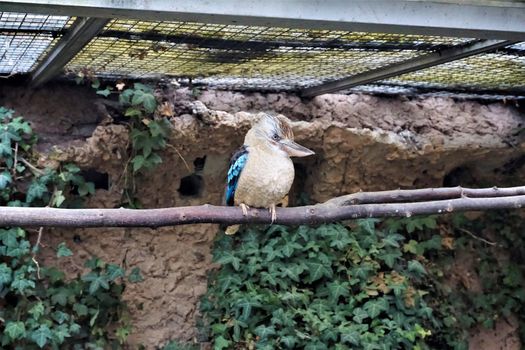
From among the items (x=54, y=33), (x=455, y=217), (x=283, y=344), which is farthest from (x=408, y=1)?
(x=455, y=217)

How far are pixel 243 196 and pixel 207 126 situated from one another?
4.26 feet

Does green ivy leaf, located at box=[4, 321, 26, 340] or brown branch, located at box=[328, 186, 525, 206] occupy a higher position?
brown branch, located at box=[328, 186, 525, 206]

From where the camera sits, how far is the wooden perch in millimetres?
2371

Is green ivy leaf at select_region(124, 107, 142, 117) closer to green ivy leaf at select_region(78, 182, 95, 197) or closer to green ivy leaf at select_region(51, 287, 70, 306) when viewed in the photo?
green ivy leaf at select_region(78, 182, 95, 197)

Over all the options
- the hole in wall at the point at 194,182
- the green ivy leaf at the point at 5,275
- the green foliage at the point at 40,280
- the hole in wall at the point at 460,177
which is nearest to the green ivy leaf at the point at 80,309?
the green foliage at the point at 40,280

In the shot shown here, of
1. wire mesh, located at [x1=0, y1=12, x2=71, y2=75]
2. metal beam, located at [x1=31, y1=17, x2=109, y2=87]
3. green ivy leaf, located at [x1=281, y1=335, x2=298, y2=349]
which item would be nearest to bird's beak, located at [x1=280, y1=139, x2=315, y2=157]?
metal beam, located at [x1=31, y1=17, x2=109, y2=87]

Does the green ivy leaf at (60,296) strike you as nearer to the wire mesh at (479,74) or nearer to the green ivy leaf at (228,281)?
the green ivy leaf at (228,281)

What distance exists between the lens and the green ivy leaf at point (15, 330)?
386cm

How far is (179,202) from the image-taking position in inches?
186

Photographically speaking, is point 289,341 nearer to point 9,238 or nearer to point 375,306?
point 375,306

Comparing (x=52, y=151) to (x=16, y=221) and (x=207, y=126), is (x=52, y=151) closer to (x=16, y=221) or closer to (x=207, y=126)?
(x=207, y=126)

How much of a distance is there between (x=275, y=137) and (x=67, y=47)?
1002 mm

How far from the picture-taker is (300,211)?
2723 millimetres

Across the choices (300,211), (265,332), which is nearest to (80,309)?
(265,332)
